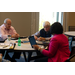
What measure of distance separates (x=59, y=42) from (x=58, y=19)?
4823 millimetres

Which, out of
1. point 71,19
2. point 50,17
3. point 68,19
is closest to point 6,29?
point 50,17

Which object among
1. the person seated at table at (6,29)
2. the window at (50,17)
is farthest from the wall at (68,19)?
the person seated at table at (6,29)

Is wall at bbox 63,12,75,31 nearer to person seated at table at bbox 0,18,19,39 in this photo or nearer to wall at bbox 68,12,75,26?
wall at bbox 68,12,75,26

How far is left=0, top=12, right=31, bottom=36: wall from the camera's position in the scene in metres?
5.41

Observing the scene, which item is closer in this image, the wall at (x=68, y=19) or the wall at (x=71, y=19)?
the wall at (x=68, y=19)

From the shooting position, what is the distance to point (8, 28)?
12.9ft

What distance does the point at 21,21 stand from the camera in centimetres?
557

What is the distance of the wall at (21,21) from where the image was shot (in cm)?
541

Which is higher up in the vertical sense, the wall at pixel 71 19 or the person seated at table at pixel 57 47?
the wall at pixel 71 19

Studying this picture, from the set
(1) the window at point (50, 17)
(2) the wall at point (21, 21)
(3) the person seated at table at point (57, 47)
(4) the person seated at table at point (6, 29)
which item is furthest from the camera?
(1) the window at point (50, 17)

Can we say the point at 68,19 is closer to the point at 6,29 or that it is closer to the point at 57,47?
the point at 6,29

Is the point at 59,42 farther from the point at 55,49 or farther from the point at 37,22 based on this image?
the point at 37,22

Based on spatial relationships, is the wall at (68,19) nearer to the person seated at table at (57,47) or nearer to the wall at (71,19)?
the wall at (71,19)
